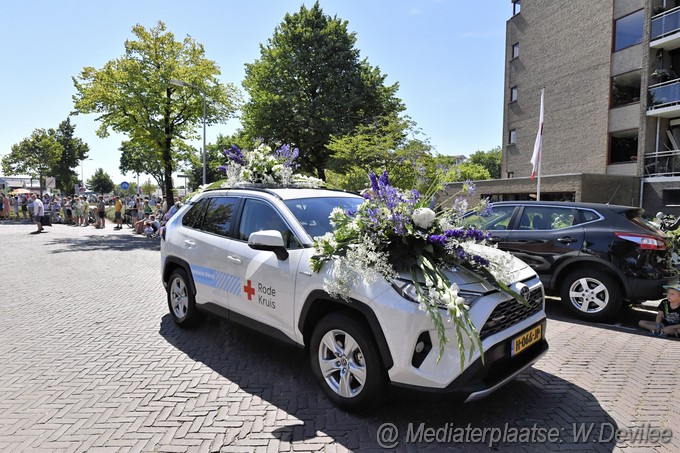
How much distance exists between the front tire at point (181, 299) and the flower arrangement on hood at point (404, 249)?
2409mm

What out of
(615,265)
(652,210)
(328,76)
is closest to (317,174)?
(328,76)

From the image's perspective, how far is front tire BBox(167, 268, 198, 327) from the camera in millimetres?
5078

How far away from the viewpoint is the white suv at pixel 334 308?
2.85 meters

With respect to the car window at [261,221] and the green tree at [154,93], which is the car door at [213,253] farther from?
the green tree at [154,93]

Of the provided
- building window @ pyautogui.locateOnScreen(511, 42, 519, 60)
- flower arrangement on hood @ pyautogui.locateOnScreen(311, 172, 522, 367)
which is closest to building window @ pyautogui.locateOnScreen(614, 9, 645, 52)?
building window @ pyautogui.locateOnScreen(511, 42, 519, 60)

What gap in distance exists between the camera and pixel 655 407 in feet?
11.3

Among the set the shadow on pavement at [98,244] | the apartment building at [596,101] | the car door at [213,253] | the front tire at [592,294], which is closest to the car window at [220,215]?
the car door at [213,253]

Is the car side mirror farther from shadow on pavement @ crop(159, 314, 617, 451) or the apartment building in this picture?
the apartment building

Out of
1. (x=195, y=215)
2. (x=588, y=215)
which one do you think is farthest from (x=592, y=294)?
(x=195, y=215)

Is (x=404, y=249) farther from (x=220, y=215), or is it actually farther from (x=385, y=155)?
(x=385, y=155)

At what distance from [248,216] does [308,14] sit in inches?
1038

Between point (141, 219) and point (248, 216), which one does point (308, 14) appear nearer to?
point (141, 219)

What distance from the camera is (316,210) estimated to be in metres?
4.12

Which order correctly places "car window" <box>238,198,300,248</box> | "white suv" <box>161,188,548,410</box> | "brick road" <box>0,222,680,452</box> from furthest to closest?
"car window" <box>238,198,300,248</box>
"brick road" <box>0,222,680,452</box>
"white suv" <box>161,188,548,410</box>
